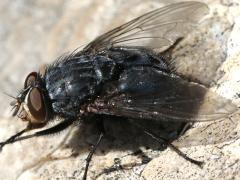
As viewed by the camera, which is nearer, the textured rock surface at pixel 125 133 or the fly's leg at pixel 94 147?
the textured rock surface at pixel 125 133

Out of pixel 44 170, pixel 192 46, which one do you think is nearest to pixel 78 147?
pixel 44 170

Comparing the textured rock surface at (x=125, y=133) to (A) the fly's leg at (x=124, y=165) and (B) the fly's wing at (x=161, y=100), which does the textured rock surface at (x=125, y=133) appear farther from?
(B) the fly's wing at (x=161, y=100)

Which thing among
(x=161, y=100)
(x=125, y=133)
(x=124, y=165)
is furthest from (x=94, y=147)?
(x=161, y=100)

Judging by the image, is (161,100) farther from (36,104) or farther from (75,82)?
(36,104)

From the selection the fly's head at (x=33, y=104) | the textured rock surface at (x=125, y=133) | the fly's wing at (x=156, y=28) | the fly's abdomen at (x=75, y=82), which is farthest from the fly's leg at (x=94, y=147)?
the fly's wing at (x=156, y=28)

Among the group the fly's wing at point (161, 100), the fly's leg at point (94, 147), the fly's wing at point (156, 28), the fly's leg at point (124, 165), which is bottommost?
the fly's leg at point (124, 165)

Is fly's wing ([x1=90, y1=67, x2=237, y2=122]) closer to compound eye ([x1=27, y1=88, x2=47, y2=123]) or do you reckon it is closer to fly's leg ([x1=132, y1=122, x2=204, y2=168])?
fly's leg ([x1=132, y1=122, x2=204, y2=168])

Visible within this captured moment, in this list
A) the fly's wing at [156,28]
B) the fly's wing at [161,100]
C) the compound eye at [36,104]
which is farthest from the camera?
the fly's wing at [156,28]

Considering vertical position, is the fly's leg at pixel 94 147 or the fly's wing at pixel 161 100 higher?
the fly's wing at pixel 161 100
